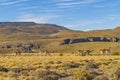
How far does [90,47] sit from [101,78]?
119 meters

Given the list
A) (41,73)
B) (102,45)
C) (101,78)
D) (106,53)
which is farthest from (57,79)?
(102,45)

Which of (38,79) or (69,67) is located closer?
(38,79)

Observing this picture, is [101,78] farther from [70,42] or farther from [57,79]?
[70,42]

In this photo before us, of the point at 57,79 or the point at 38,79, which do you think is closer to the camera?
the point at 38,79

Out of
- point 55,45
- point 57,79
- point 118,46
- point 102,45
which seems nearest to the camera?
point 57,79

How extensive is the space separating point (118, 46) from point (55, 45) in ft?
154

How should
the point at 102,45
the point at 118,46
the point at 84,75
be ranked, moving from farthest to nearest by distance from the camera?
the point at 102,45
the point at 118,46
the point at 84,75

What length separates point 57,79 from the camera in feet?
92.9

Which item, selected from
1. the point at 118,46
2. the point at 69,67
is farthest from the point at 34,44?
the point at 69,67

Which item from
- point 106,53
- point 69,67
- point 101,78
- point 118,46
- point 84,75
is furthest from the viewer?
point 118,46

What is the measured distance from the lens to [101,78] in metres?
24.2

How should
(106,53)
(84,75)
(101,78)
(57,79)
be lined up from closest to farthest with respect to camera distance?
(101,78)
(84,75)
(57,79)
(106,53)

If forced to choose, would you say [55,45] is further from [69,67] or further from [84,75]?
[84,75]

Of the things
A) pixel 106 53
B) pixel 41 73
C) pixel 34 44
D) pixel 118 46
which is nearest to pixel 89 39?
pixel 34 44
